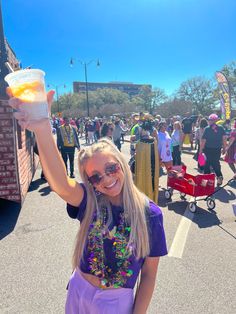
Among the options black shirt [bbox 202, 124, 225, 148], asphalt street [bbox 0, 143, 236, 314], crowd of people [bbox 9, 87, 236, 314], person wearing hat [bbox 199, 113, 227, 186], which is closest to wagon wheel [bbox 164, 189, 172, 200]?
asphalt street [bbox 0, 143, 236, 314]

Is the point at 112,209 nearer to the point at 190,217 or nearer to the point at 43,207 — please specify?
the point at 190,217

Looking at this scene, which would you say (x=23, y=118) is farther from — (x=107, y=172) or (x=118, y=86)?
(x=118, y=86)

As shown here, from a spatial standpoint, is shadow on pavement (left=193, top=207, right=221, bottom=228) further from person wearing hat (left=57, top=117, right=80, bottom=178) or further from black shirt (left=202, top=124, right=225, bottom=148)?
person wearing hat (left=57, top=117, right=80, bottom=178)

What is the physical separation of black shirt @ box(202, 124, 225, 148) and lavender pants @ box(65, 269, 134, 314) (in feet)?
19.5

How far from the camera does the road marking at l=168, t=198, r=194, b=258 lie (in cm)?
378

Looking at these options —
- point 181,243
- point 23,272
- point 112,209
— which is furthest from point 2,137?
point 112,209

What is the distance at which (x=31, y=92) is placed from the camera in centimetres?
118

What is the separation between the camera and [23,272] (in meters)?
3.33

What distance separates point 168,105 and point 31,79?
54.8 m

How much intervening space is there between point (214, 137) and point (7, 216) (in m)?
5.13

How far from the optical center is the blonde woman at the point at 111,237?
4.58ft

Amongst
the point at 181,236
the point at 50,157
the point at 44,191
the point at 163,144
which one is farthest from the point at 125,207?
the point at 44,191

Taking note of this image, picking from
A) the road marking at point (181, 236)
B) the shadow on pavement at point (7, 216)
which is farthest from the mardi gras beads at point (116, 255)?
the shadow on pavement at point (7, 216)

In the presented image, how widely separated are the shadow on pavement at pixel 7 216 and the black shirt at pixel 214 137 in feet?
15.7
